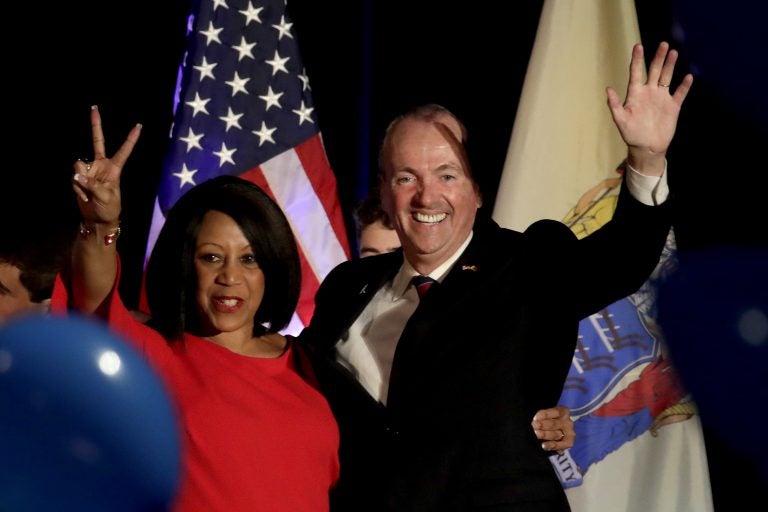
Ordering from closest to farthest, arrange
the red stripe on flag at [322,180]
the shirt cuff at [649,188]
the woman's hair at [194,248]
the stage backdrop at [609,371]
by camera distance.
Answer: the shirt cuff at [649,188] < the woman's hair at [194,248] < the stage backdrop at [609,371] < the red stripe on flag at [322,180]

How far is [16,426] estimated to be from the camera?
1.43 meters

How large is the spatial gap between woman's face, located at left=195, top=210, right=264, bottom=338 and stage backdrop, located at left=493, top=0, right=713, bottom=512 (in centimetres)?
124

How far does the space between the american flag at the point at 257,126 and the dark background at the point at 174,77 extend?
333 mm

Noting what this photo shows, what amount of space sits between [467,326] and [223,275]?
49 centimetres

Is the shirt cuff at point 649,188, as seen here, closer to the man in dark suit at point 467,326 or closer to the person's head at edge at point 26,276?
the man in dark suit at point 467,326

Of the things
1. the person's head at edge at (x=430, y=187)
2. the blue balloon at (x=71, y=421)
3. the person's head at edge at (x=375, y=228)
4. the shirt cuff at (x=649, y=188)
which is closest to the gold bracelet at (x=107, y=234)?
the blue balloon at (x=71, y=421)

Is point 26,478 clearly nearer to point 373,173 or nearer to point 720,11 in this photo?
point 720,11

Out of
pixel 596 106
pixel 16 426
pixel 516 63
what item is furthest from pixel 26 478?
pixel 516 63

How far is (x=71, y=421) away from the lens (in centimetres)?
143

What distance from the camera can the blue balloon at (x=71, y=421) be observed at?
1.43 metres

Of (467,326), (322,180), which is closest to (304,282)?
(322,180)

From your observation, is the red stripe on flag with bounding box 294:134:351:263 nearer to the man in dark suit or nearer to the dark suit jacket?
the man in dark suit

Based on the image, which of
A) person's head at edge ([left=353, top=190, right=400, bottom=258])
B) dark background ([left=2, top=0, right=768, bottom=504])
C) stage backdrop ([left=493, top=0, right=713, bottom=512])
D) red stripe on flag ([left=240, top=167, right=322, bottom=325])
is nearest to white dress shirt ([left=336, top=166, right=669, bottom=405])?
person's head at edge ([left=353, top=190, right=400, bottom=258])

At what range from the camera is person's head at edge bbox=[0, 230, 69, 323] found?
85.7 inches
